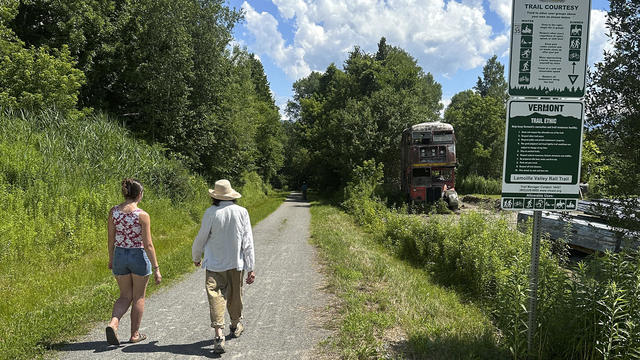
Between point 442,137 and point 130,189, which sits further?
point 442,137

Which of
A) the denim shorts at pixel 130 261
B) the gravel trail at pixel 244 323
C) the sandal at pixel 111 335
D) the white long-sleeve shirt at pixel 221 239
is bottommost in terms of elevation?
the gravel trail at pixel 244 323

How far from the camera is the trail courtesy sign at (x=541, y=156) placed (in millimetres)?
3766

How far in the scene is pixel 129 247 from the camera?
15.1 ft

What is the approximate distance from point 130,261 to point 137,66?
18139 millimetres

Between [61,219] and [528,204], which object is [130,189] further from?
[61,219]

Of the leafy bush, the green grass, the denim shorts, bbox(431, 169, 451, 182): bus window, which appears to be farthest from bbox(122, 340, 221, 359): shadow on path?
bbox(431, 169, 451, 182): bus window

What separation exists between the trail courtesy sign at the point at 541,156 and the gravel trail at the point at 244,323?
2.91 metres

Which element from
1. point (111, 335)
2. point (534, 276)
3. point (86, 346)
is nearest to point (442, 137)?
point (534, 276)

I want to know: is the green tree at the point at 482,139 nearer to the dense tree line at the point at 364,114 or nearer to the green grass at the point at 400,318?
the dense tree line at the point at 364,114

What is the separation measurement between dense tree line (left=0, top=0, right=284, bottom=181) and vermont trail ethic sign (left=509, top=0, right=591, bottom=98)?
15.0m

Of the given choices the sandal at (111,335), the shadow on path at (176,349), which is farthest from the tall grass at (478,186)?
the sandal at (111,335)

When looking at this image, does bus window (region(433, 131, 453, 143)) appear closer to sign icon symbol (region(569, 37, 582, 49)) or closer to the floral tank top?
sign icon symbol (region(569, 37, 582, 49))

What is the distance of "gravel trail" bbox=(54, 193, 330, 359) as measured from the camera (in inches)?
177

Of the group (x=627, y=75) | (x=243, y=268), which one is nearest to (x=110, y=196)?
(x=243, y=268)
